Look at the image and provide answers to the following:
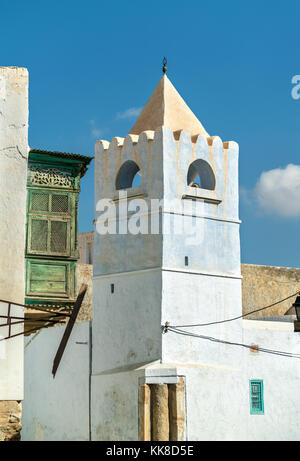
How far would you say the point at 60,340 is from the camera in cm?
2109

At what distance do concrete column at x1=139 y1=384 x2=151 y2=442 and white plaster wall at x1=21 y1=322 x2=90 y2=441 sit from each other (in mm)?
2201

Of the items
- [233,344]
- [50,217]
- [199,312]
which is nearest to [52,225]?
[50,217]

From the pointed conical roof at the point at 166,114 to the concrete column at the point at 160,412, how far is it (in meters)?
6.07

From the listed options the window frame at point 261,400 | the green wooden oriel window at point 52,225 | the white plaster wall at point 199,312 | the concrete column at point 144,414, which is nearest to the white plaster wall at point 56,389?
the concrete column at point 144,414

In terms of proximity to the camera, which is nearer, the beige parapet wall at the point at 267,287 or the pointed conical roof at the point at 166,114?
the pointed conical roof at the point at 166,114

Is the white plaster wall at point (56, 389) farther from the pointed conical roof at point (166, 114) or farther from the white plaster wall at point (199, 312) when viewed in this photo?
the pointed conical roof at point (166, 114)

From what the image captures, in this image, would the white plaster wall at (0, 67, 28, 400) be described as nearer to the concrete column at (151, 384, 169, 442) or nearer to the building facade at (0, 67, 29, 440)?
the building facade at (0, 67, 29, 440)

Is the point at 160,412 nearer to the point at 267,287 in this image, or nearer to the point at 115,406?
the point at 115,406

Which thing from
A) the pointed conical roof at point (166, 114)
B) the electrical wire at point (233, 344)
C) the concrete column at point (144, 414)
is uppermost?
the pointed conical roof at point (166, 114)

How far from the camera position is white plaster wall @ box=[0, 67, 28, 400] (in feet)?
46.3

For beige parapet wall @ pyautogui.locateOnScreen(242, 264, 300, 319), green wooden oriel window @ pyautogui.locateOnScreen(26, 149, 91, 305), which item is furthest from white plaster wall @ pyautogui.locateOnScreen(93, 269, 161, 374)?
beige parapet wall @ pyautogui.locateOnScreen(242, 264, 300, 319)

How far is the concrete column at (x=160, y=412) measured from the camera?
18125mm
